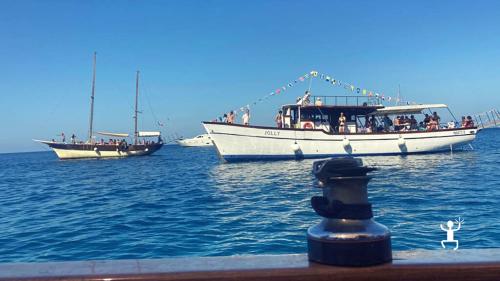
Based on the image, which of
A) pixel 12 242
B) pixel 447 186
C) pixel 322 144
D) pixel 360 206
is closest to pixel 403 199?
pixel 447 186

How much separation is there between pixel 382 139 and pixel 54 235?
26296mm

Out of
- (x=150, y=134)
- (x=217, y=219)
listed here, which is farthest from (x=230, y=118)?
(x=150, y=134)

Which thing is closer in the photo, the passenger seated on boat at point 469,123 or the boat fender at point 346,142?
the boat fender at point 346,142

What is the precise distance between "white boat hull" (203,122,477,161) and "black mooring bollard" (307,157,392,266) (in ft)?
92.2

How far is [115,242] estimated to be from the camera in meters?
7.65

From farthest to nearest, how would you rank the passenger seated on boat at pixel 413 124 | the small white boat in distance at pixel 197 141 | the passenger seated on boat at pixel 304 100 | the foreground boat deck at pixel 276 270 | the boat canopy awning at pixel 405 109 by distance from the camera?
the small white boat in distance at pixel 197 141, the passenger seated on boat at pixel 413 124, the boat canopy awning at pixel 405 109, the passenger seated on boat at pixel 304 100, the foreground boat deck at pixel 276 270

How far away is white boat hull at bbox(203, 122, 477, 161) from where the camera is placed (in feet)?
Result: 97.7

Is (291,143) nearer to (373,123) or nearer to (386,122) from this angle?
(373,123)

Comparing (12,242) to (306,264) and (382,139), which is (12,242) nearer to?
(306,264)

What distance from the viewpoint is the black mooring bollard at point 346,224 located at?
1438mm

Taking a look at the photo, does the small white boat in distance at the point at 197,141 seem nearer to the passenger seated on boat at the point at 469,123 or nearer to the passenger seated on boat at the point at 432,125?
the passenger seated on boat at the point at 432,125

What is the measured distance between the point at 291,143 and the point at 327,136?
8.39 ft

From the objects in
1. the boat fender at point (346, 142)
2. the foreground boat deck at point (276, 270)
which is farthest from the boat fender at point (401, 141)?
the foreground boat deck at point (276, 270)

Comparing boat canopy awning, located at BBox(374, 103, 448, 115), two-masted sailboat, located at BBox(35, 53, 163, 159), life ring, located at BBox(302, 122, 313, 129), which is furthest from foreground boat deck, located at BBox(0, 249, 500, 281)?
two-masted sailboat, located at BBox(35, 53, 163, 159)
